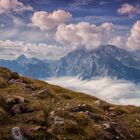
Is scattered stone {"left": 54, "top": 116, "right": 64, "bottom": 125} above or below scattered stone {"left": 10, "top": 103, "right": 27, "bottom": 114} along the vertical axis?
below

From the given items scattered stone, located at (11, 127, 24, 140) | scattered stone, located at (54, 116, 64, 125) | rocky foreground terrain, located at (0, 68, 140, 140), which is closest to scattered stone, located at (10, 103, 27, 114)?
rocky foreground terrain, located at (0, 68, 140, 140)

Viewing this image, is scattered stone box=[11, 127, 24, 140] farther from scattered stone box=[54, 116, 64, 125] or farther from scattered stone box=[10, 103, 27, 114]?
scattered stone box=[10, 103, 27, 114]

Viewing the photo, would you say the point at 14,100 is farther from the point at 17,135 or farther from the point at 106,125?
the point at 106,125

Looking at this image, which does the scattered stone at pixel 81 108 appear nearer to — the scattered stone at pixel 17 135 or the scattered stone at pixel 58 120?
the scattered stone at pixel 58 120

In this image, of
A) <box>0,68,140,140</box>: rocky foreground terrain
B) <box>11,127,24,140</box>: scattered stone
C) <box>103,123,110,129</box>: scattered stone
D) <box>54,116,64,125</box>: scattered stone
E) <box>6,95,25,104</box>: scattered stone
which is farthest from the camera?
<box>6,95,25,104</box>: scattered stone

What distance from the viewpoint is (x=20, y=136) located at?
2398 centimetres

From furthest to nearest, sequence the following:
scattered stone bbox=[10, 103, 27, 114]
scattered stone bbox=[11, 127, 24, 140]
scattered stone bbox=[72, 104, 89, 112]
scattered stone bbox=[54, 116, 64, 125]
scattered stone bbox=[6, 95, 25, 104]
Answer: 1. scattered stone bbox=[72, 104, 89, 112]
2. scattered stone bbox=[6, 95, 25, 104]
3. scattered stone bbox=[10, 103, 27, 114]
4. scattered stone bbox=[54, 116, 64, 125]
5. scattered stone bbox=[11, 127, 24, 140]

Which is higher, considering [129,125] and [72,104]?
[72,104]

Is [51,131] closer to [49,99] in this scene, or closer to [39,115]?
[39,115]

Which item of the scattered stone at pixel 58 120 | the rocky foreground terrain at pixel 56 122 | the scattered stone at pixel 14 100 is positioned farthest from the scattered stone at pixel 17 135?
the scattered stone at pixel 14 100

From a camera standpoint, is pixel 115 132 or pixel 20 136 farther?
pixel 115 132

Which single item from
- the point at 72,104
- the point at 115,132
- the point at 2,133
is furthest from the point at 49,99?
the point at 2,133

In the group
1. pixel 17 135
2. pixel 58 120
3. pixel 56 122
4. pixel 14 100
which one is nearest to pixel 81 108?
pixel 58 120

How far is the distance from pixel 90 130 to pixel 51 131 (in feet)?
11.5
